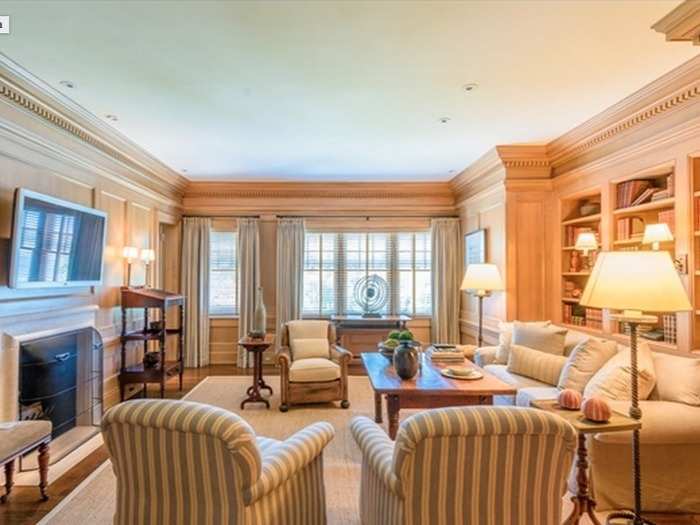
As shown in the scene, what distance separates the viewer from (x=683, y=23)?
2105mm

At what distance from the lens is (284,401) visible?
4.32m

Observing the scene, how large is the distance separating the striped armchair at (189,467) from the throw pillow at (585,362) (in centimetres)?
232

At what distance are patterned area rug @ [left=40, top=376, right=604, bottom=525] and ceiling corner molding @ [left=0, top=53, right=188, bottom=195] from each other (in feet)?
8.73

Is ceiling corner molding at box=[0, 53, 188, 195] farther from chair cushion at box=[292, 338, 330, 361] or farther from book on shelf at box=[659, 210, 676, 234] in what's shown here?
book on shelf at box=[659, 210, 676, 234]

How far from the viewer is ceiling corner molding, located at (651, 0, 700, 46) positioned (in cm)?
204

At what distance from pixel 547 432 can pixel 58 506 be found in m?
2.83

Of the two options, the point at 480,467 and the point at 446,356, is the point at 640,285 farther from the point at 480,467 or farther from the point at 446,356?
the point at 446,356

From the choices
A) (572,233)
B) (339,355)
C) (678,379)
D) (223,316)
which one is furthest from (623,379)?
(223,316)

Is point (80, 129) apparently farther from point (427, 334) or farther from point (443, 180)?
point (427, 334)

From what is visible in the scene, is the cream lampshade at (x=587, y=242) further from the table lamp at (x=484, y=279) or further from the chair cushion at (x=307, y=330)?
the chair cushion at (x=307, y=330)

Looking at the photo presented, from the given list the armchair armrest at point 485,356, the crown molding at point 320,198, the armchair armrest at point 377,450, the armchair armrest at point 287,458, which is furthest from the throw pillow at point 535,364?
the crown molding at point 320,198

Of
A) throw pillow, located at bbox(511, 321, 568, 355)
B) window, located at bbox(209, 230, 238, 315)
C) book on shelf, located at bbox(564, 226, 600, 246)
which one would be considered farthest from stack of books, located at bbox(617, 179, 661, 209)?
window, located at bbox(209, 230, 238, 315)

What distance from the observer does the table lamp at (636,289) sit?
2.06 m

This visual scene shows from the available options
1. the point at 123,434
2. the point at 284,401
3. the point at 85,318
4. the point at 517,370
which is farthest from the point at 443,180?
the point at 123,434
